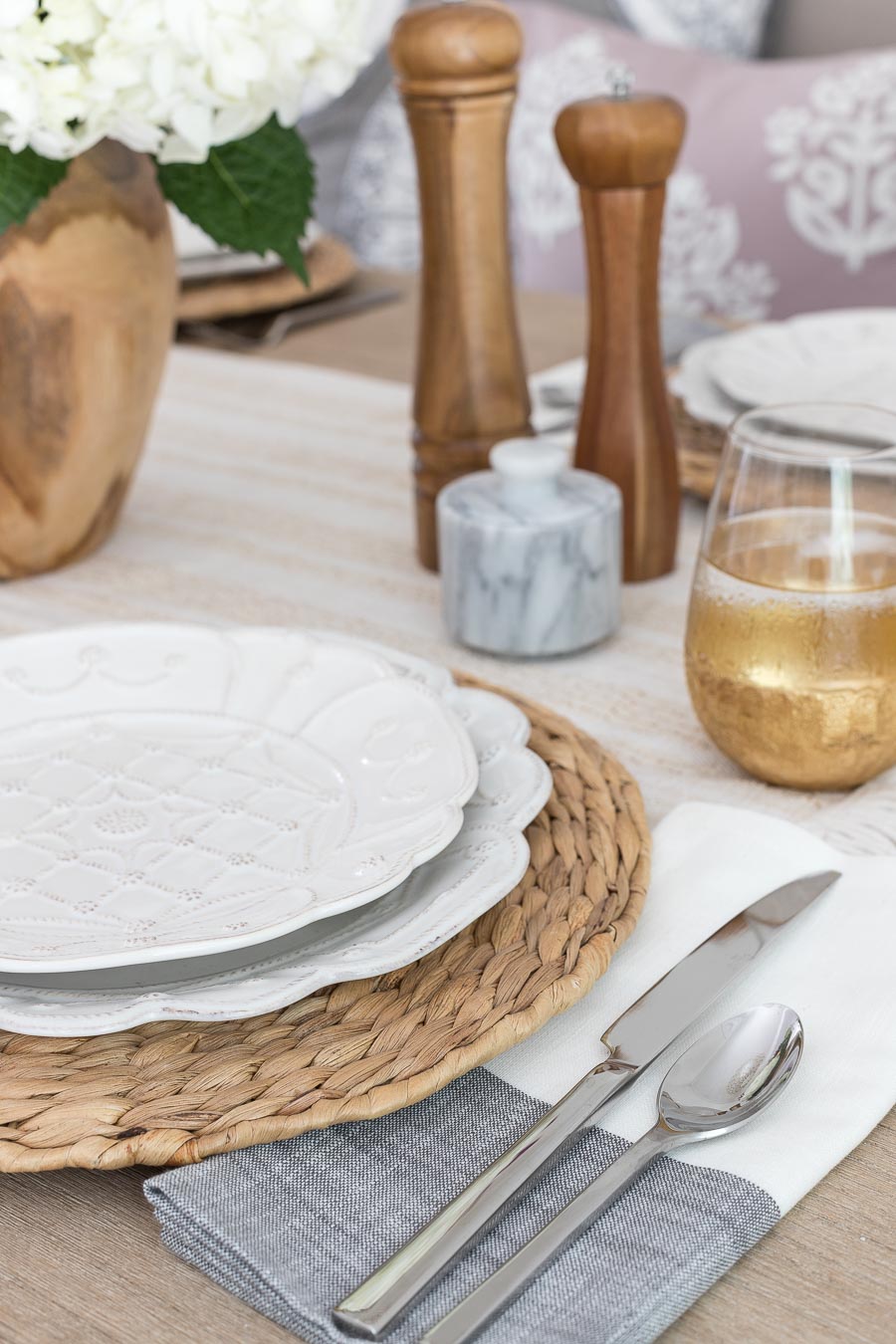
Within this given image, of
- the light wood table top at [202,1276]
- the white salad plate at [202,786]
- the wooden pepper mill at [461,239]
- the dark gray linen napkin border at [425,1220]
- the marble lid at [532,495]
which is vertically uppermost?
the wooden pepper mill at [461,239]

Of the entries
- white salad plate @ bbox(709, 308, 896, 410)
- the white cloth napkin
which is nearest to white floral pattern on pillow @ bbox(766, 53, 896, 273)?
white salad plate @ bbox(709, 308, 896, 410)

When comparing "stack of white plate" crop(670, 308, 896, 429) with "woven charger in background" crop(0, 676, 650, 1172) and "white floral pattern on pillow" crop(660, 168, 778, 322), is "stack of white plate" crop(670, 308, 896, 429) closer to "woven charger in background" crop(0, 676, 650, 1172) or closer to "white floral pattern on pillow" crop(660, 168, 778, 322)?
"woven charger in background" crop(0, 676, 650, 1172)

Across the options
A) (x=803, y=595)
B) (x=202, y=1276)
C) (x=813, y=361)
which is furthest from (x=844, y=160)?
(x=202, y=1276)

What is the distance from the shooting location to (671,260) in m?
1.89

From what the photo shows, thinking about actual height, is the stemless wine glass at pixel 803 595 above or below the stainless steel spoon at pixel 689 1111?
above

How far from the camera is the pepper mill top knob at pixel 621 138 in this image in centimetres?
75

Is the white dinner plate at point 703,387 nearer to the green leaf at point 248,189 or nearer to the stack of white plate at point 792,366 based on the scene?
the stack of white plate at point 792,366

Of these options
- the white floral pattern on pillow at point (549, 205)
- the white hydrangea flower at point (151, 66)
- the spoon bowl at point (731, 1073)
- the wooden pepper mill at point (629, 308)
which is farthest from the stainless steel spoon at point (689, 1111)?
the white floral pattern on pillow at point (549, 205)

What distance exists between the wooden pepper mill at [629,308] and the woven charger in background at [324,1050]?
34 centimetres

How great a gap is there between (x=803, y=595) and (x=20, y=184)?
0.45 meters

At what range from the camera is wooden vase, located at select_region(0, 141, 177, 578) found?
807 millimetres

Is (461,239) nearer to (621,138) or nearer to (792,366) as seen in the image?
(621,138)

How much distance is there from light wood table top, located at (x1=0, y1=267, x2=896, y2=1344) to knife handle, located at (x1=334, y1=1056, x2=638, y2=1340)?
33 mm

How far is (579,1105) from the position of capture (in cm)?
44
